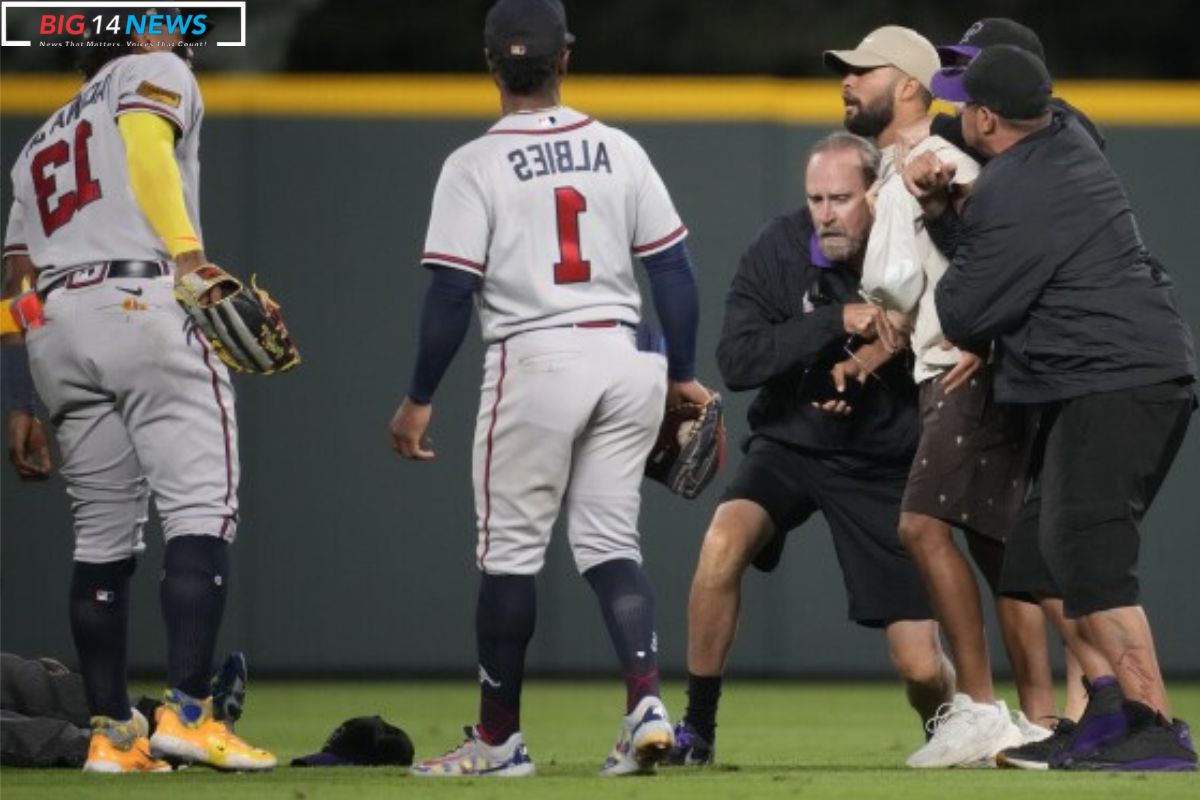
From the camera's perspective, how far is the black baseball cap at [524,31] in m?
7.37

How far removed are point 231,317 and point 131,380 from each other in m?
0.38

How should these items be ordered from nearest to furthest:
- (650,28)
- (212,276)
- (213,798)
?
(213,798)
(212,276)
(650,28)

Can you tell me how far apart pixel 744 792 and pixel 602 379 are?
1.16m

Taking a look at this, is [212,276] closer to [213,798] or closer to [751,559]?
[213,798]

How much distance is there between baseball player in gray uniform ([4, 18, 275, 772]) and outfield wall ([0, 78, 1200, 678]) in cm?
506

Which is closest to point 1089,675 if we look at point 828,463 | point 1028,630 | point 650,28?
point 1028,630

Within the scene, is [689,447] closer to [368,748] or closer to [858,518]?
[858,518]

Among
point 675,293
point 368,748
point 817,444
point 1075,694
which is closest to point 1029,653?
point 1075,694

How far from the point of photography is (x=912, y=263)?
25.6 ft

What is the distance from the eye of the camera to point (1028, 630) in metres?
7.99

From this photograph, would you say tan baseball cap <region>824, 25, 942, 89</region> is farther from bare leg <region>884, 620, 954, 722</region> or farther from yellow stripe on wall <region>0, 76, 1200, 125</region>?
yellow stripe on wall <region>0, 76, 1200, 125</region>

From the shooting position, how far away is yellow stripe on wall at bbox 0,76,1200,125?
1279cm

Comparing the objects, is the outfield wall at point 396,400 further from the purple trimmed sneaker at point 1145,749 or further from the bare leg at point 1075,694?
the purple trimmed sneaker at point 1145,749

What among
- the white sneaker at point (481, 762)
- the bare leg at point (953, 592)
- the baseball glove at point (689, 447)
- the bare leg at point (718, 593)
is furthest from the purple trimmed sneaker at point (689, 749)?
the bare leg at point (953, 592)
